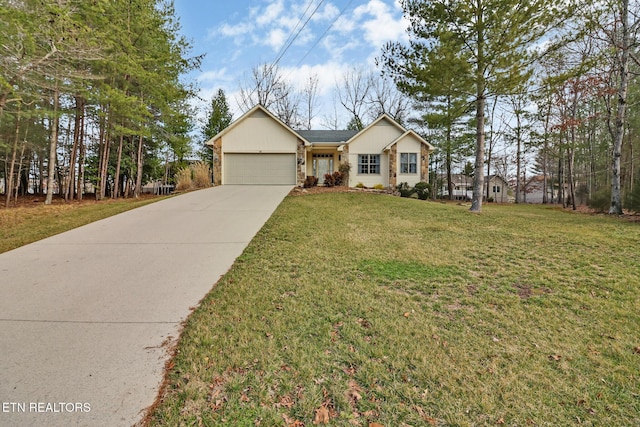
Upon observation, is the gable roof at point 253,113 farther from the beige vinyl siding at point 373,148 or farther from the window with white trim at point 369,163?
the window with white trim at point 369,163

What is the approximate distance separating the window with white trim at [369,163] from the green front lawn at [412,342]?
42.6 ft

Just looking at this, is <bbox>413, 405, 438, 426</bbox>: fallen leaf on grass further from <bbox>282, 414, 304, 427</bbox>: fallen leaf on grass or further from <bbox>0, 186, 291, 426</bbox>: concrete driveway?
<bbox>0, 186, 291, 426</bbox>: concrete driveway

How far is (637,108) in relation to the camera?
14.9 m

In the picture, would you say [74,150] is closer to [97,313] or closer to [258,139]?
[258,139]

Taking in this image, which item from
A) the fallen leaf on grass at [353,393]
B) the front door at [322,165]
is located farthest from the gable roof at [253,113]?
the fallen leaf on grass at [353,393]

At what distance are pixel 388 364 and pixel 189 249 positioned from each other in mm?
4295

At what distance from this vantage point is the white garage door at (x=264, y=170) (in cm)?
1658

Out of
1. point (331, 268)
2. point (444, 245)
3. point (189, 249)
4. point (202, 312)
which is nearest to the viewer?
point (202, 312)

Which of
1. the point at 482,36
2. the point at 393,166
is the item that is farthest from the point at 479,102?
the point at 393,166

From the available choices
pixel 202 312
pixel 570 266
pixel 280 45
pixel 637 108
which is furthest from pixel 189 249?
pixel 637 108

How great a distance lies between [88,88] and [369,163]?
1455 cm

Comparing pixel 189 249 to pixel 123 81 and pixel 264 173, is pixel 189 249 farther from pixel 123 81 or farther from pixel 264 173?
pixel 123 81

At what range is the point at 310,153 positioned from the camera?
18.8 m

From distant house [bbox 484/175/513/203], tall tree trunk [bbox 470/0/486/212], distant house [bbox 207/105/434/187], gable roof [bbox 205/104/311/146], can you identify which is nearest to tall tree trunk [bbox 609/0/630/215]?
tall tree trunk [bbox 470/0/486/212]
